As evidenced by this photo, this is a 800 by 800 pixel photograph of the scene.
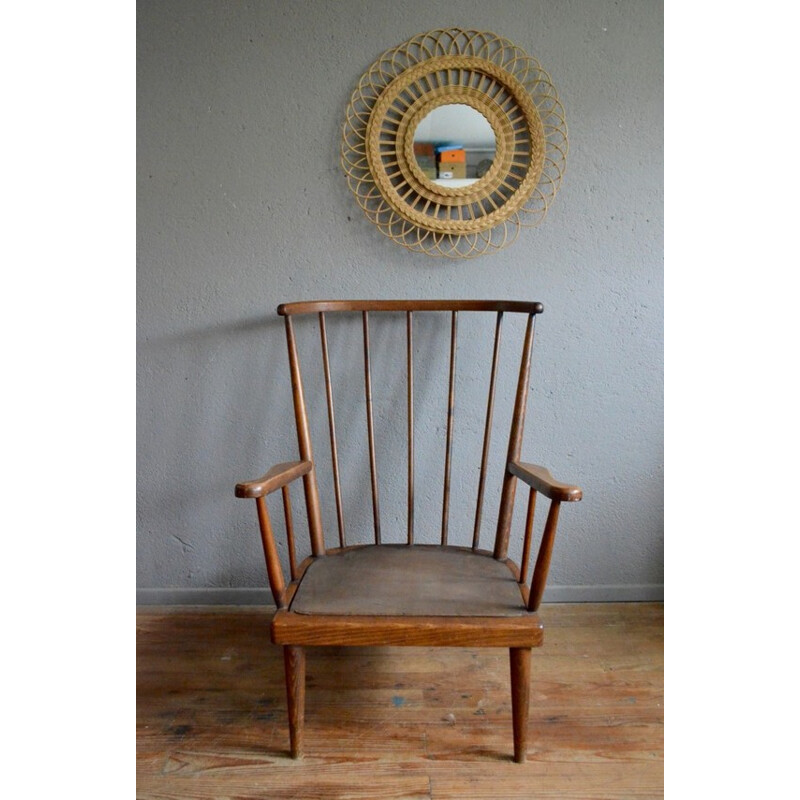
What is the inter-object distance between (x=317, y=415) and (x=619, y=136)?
115cm

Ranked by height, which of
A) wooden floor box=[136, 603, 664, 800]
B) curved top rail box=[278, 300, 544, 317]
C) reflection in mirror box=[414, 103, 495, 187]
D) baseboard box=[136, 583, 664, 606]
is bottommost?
wooden floor box=[136, 603, 664, 800]

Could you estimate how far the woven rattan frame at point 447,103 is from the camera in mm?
1678

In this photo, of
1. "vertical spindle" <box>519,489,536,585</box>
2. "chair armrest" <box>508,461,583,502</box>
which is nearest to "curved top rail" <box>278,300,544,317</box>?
"chair armrest" <box>508,461,583,502</box>

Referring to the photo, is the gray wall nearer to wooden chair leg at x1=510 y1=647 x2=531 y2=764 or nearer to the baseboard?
the baseboard

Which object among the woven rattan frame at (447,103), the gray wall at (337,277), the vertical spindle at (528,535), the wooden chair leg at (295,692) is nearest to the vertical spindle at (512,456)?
the vertical spindle at (528,535)

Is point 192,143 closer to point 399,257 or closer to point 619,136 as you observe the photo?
point 399,257

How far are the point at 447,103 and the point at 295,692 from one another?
1.46m

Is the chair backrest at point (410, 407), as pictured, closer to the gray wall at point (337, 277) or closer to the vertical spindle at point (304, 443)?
the vertical spindle at point (304, 443)

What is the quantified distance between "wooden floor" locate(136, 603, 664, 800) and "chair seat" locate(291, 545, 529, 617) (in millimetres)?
316

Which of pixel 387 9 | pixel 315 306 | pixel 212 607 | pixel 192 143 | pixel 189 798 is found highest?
pixel 387 9

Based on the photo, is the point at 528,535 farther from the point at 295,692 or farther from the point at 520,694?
the point at 295,692

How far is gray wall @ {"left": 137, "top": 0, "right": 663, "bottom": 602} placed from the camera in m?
1.71
